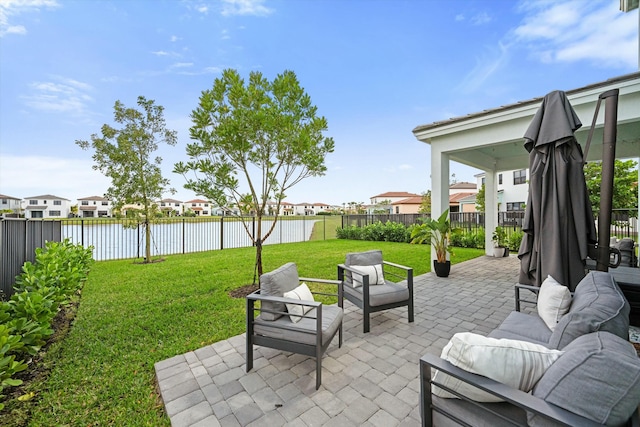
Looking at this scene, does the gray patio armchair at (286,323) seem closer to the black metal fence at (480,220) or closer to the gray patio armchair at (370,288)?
the gray patio armchair at (370,288)

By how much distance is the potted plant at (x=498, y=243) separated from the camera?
877 centimetres

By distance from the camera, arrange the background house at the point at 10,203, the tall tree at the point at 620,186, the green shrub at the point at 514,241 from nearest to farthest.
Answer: the background house at the point at 10,203 → the green shrub at the point at 514,241 → the tall tree at the point at 620,186

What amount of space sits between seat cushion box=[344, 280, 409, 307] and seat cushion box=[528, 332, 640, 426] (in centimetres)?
229

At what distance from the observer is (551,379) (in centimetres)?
123

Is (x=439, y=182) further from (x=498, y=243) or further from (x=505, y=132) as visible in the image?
(x=498, y=243)

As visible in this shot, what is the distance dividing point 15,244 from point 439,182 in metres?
8.16

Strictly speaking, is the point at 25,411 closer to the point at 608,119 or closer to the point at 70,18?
the point at 608,119

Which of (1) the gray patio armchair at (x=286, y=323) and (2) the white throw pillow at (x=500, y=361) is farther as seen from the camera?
(1) the gray patio armchair at (x=286, y=323)

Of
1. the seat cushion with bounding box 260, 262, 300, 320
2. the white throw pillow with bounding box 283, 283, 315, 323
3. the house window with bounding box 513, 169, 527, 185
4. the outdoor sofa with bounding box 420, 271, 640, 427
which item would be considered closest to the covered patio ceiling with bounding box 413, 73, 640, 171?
the outdoor sofa with bounding box 420, 271, 640, 427

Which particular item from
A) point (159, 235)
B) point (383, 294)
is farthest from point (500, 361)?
point (159, 235)

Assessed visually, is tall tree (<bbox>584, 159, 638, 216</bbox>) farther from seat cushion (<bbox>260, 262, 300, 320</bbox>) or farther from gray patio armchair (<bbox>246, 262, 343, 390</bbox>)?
seat cushion (<bbox>260, 262, 300, 320</bbox>)

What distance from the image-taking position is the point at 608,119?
2758 millimetres

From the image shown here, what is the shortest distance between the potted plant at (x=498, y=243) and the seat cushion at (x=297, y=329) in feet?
26.9

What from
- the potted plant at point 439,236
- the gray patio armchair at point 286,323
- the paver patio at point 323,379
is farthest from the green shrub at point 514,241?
the gray patio armchair at point 286,323
